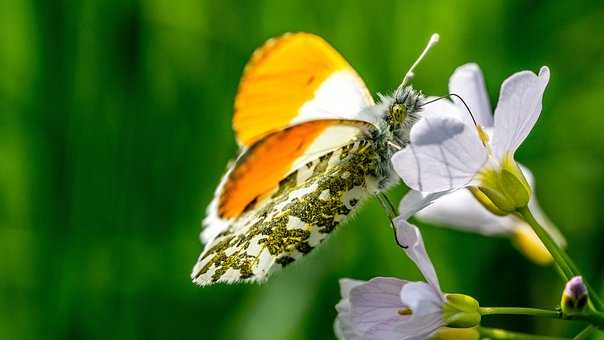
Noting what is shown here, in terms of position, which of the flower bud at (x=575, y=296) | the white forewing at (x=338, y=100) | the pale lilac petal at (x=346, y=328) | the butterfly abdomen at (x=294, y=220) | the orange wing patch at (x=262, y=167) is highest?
the white forewing at (x=338, y=100)

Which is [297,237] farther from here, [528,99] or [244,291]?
[244,291]

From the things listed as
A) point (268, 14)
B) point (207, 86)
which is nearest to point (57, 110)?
point (207, 86)

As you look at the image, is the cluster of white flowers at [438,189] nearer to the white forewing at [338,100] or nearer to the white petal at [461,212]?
the white petal at [461,212]

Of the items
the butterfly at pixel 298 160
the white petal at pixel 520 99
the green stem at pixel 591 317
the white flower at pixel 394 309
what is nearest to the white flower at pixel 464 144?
the white petal at pixel 520 99

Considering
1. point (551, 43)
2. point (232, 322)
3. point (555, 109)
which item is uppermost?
point (551, 43)

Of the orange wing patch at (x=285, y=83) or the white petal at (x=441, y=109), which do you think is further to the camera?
the orange wing patch at (x=285, y=83)

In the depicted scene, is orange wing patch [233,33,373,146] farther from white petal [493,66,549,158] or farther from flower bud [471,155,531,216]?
white petal [493,66,549,158]

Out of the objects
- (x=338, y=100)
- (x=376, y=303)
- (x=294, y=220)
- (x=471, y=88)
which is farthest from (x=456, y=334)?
(x=338, y=100)
